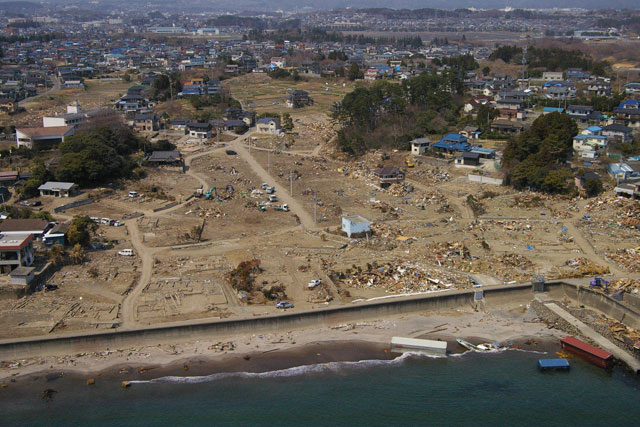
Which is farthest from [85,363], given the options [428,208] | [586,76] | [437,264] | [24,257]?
[586,76]

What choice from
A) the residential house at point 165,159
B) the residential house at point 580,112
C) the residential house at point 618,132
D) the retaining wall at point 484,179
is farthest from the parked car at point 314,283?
the residential house at point 580,112

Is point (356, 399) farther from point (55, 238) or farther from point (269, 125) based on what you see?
point (269, 125)

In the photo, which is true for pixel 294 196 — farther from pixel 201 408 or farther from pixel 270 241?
pixel 201 408

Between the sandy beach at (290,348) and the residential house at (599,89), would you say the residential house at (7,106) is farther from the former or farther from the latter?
the residential house at (599,89)

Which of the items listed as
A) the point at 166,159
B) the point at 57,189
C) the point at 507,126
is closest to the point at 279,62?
the point at 507,126

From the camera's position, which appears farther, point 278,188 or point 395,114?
point 395,114
